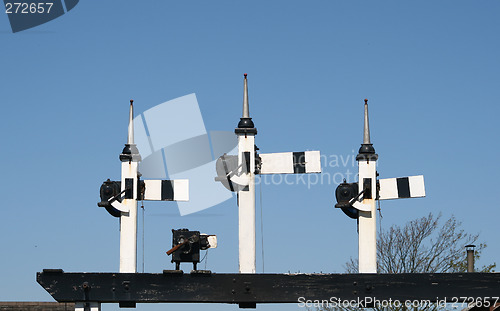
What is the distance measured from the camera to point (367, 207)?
19.8 m

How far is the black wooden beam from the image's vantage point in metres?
18.6

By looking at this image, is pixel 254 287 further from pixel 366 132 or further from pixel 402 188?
pixel 366 132

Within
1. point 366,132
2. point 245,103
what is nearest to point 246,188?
point 245,103

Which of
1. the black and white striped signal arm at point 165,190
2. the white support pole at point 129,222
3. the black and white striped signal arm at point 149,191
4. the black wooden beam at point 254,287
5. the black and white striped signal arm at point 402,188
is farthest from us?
the black and white striped signal arm at point 165,190

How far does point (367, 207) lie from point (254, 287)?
2.71 meters

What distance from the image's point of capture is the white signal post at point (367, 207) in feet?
64.8

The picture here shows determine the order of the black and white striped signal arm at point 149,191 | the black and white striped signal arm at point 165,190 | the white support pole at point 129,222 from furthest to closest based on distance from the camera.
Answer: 1. the black and white striped signal arm at point 165,190
2. the black and white striped signal arm at point 149,191
3. the white support pole at point 129,222

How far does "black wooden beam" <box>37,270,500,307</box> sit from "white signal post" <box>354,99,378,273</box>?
1.03 meters

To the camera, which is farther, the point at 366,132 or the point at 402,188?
the point at 366,132

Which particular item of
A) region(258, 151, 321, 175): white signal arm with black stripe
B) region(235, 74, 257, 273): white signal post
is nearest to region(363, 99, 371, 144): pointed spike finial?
region(258, 151, 321, 175): white signal arm with black stripe

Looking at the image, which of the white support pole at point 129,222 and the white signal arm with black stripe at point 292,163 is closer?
the white signal arm with black stripe at point 292,163

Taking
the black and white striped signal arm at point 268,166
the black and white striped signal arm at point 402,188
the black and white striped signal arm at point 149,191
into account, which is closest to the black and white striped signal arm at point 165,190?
the black and white striped signal arm at point 149,191

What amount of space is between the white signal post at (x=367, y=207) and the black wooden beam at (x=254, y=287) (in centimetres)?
103

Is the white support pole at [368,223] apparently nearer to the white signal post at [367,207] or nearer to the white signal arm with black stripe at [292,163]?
the white signal post at [367,207]
